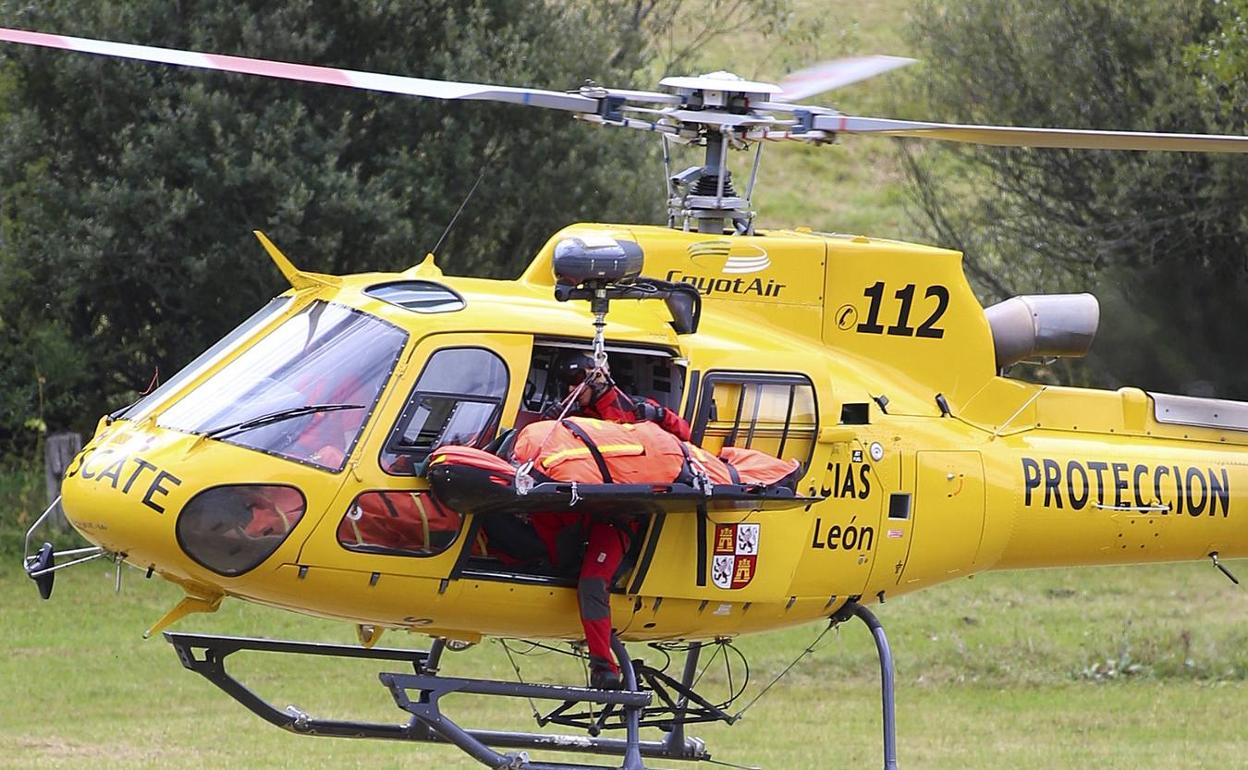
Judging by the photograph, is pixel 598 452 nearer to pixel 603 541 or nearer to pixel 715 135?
pixel 603 541

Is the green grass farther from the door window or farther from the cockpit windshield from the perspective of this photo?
the cockpit windshield

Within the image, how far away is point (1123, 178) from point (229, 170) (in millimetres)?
10244

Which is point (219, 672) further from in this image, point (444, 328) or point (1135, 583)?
point (1135, 583)

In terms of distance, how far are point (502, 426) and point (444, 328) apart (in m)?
0.48

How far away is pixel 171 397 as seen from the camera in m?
7.85

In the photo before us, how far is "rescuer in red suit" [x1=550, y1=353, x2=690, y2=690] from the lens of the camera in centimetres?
791

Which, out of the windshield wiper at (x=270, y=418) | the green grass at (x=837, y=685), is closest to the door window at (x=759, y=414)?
the windshield wiper at (x=270, y=418)

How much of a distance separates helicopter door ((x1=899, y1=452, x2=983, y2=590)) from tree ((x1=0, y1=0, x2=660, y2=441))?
10.2 metres

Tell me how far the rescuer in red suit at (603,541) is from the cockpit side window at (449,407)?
1.27 ft

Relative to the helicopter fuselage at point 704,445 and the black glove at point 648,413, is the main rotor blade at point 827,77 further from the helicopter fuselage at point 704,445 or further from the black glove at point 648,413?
the black glove at point 648,413

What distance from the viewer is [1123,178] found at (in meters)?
21.6

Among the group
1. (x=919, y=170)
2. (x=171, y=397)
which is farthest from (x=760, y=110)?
(x=919, y=170)

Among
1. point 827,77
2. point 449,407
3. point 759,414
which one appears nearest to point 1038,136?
point 827,77

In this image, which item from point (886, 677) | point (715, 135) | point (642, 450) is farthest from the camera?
point (886, 677)
